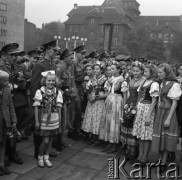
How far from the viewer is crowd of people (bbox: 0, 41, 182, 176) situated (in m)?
4.36

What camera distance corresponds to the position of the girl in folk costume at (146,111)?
Result: 177 inches

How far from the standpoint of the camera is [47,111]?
4.52 m

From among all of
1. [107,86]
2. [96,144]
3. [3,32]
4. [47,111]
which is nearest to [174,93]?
[107,86]

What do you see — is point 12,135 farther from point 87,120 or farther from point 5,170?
point 87,120

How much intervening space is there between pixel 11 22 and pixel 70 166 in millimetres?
48251

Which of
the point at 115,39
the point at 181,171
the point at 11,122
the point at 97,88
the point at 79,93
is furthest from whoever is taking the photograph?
the point at 115,39

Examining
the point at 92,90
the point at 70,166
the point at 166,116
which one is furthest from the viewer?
the point at 92,90

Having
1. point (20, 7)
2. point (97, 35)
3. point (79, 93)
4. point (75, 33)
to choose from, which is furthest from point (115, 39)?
point (79, 93)

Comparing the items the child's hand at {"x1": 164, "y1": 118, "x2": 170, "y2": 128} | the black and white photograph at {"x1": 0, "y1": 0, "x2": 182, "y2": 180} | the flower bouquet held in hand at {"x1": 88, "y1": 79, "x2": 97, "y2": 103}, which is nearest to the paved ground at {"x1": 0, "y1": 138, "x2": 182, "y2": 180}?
the black and white photograph at {"x1": 0, "y1": 0, "x2": 182, "y2": 180}

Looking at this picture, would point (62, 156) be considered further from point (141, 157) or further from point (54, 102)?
point (141, 157)

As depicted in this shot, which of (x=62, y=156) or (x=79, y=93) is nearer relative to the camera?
(x=62, y=156)

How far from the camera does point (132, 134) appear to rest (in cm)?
482

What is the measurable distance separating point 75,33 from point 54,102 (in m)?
61.5

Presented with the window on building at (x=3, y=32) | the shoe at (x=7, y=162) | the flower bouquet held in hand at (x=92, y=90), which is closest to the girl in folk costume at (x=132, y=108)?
the flower bouquet held in hand at (x=92, y=90)
